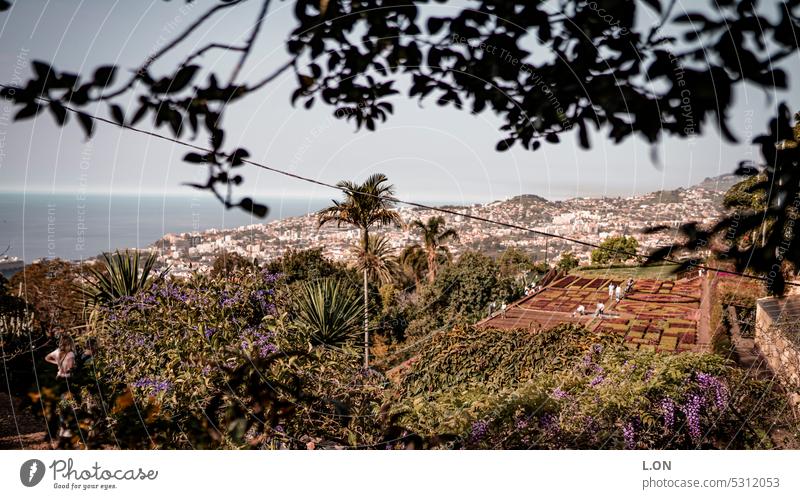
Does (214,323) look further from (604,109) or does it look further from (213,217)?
(604,109)

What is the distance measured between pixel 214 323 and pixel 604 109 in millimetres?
2039

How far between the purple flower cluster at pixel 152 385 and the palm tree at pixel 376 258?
1164 mm

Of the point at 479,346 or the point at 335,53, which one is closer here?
the point at 335,53

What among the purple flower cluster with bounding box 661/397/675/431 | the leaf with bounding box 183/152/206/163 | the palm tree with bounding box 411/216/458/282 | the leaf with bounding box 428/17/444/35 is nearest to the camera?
the leaf with bounding box 183/152/206/163

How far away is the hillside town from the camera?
228 cm

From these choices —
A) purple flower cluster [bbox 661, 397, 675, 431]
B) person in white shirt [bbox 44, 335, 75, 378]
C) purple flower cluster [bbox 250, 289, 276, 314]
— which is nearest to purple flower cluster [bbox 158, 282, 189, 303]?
purple flower cluster [bbox 250, 289, 276, 314]

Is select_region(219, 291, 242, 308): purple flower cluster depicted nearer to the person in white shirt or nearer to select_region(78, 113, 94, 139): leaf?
the person in white shirt

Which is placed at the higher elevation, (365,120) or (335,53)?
(335,53)

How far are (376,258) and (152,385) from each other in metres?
1.31

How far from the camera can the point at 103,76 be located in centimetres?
171

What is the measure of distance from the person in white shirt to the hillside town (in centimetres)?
62

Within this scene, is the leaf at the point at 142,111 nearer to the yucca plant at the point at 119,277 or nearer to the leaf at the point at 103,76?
the leaf at the point at 103,76

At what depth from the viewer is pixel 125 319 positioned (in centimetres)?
272
